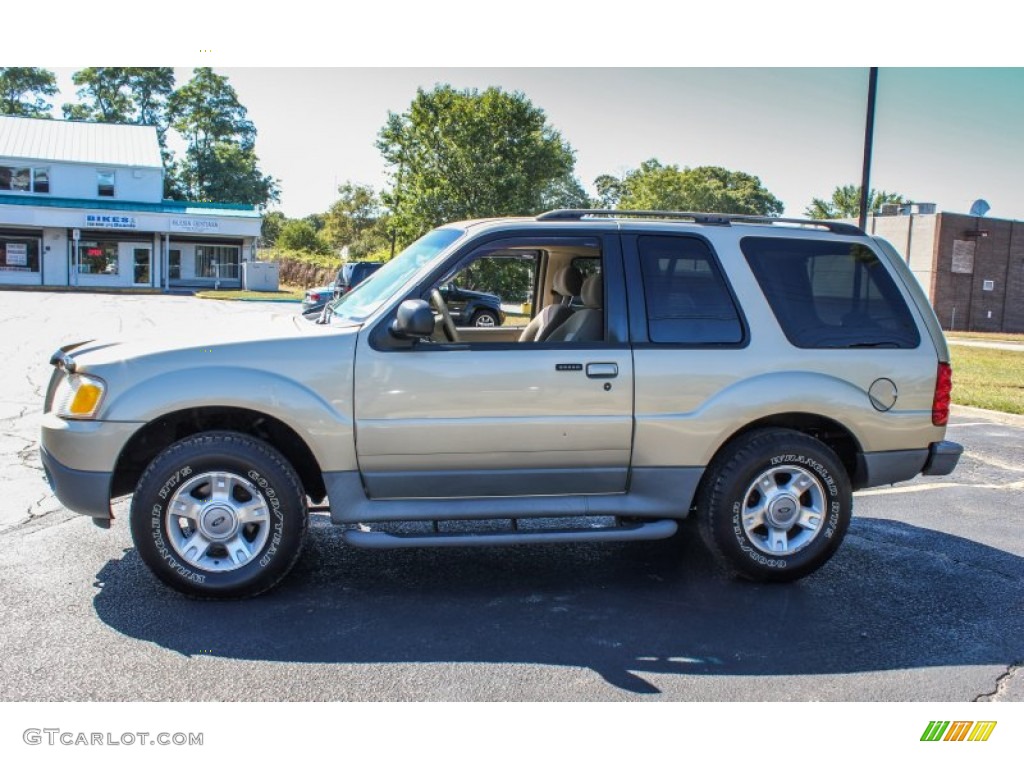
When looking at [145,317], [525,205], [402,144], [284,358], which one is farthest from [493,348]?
[402,144]

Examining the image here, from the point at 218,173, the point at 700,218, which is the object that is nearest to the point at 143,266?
the point at 218,173

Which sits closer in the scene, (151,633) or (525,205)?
(151,633)

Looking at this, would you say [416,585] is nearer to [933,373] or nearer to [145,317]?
[933,373]

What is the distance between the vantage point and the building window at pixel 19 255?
1687 inches

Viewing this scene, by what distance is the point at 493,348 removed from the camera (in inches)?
184

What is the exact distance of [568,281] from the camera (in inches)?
228

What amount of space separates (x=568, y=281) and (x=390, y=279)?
1264 millimetres

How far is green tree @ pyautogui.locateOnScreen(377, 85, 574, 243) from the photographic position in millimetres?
36938

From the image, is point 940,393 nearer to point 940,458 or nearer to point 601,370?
point 940,458

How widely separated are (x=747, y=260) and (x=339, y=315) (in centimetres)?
238

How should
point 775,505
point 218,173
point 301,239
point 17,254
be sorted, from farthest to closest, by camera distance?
1. point 301,239
2. point 218,173
3. point 17,254
4. point 775,505

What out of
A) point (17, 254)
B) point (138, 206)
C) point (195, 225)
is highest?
point (138, 206)

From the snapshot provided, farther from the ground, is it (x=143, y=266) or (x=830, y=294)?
(x=143, y=266)
